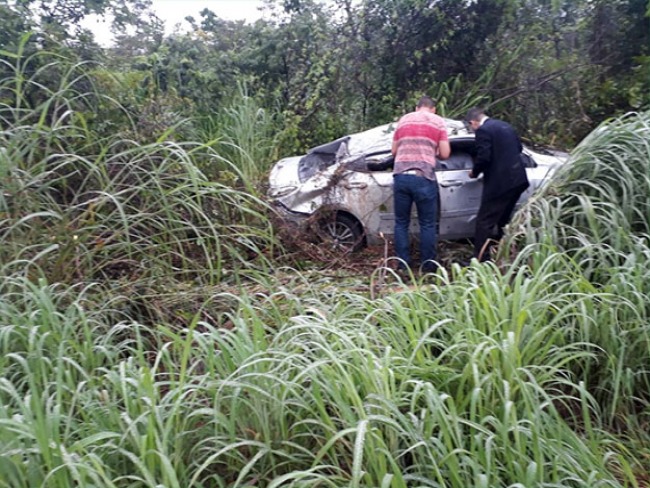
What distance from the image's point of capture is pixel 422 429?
2777 millimetres

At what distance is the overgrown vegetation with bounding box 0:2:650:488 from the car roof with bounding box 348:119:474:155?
2.15m

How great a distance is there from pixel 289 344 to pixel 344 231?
4.07 m

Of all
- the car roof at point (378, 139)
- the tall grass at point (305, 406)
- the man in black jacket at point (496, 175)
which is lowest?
the tall grass at point (305, 406)

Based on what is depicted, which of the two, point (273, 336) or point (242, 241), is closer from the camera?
point (273, 336)

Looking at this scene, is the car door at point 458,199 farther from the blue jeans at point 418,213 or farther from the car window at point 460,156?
the blue jeans at point 418,213

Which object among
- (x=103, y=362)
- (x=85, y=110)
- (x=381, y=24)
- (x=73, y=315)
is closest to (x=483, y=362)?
(x=103, y=362)

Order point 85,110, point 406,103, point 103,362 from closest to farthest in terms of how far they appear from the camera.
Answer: point 103,362, point 85,110, point 406,103

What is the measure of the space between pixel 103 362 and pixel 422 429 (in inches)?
65.0

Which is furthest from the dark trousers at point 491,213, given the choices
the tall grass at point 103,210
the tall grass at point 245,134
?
the tall grass at point 103,210

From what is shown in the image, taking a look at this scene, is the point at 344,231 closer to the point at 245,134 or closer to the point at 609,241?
the point at 245,134

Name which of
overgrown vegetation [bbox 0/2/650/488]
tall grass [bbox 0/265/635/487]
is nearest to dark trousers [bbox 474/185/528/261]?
overgrown vegetation [bbox 0/2/650/488]

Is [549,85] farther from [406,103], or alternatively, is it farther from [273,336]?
[273,336]

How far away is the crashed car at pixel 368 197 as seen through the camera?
705 cm

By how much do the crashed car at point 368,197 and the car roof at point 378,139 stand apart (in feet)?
0.41
